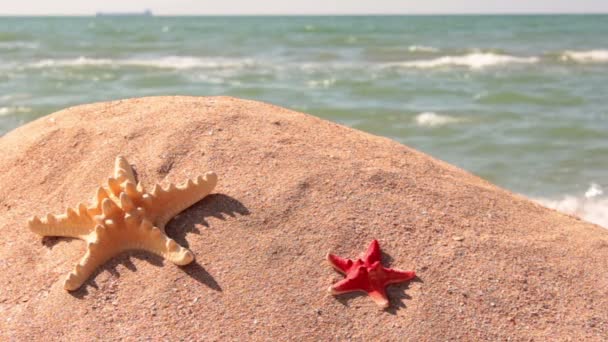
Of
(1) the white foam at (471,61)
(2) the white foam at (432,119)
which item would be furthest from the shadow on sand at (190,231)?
(1) the white foam at (471,61)

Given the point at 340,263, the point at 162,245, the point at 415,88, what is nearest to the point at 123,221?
the point at 162,245

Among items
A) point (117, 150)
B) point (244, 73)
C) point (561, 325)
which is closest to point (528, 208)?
point (561, 325)

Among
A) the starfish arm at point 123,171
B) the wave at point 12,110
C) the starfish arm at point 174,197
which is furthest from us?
the wave at point 12,110

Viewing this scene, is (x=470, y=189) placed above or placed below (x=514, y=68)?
above

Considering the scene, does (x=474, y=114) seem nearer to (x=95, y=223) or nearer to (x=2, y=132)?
(x=2, y=132)

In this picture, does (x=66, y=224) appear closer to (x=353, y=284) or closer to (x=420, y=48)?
(x=353, y=284)

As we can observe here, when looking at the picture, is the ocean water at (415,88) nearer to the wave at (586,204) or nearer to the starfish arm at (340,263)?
the wave at (586,204)
